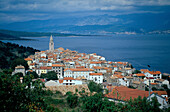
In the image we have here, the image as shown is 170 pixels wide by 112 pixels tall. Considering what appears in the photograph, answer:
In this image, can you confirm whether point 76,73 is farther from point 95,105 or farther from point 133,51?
point 133,51

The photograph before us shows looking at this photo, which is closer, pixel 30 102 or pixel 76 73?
pixel 30 102

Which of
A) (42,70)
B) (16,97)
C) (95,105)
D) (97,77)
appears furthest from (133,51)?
(16,97)

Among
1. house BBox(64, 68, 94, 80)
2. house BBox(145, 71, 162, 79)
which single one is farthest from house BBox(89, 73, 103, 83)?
house BBox(145, 71, 162, 79)

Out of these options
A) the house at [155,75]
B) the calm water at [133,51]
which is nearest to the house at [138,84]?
the house at [155,75]

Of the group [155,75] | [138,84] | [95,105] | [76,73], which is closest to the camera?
[95,105]

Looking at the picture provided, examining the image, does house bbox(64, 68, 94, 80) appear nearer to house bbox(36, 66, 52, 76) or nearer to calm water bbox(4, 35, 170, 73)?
house bbox(36, 66, 52, 76)

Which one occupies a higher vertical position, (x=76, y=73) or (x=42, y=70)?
(x=42, y=70)

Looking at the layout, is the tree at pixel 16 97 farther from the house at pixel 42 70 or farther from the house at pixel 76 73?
the house at pixel 42 70

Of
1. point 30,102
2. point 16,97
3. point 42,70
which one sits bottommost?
point 30,102

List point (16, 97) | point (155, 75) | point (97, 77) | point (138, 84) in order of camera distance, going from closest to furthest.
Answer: point (16, 97) < point (138, 84) < point (97, 77) < point (155, 75)

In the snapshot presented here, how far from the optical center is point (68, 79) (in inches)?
796

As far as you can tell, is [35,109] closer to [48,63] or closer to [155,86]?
[155,86]

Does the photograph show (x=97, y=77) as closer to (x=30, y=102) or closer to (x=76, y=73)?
(x=76, y=73)

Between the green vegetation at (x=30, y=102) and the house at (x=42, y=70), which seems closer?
the green vegetation at (x=30, y=102)
